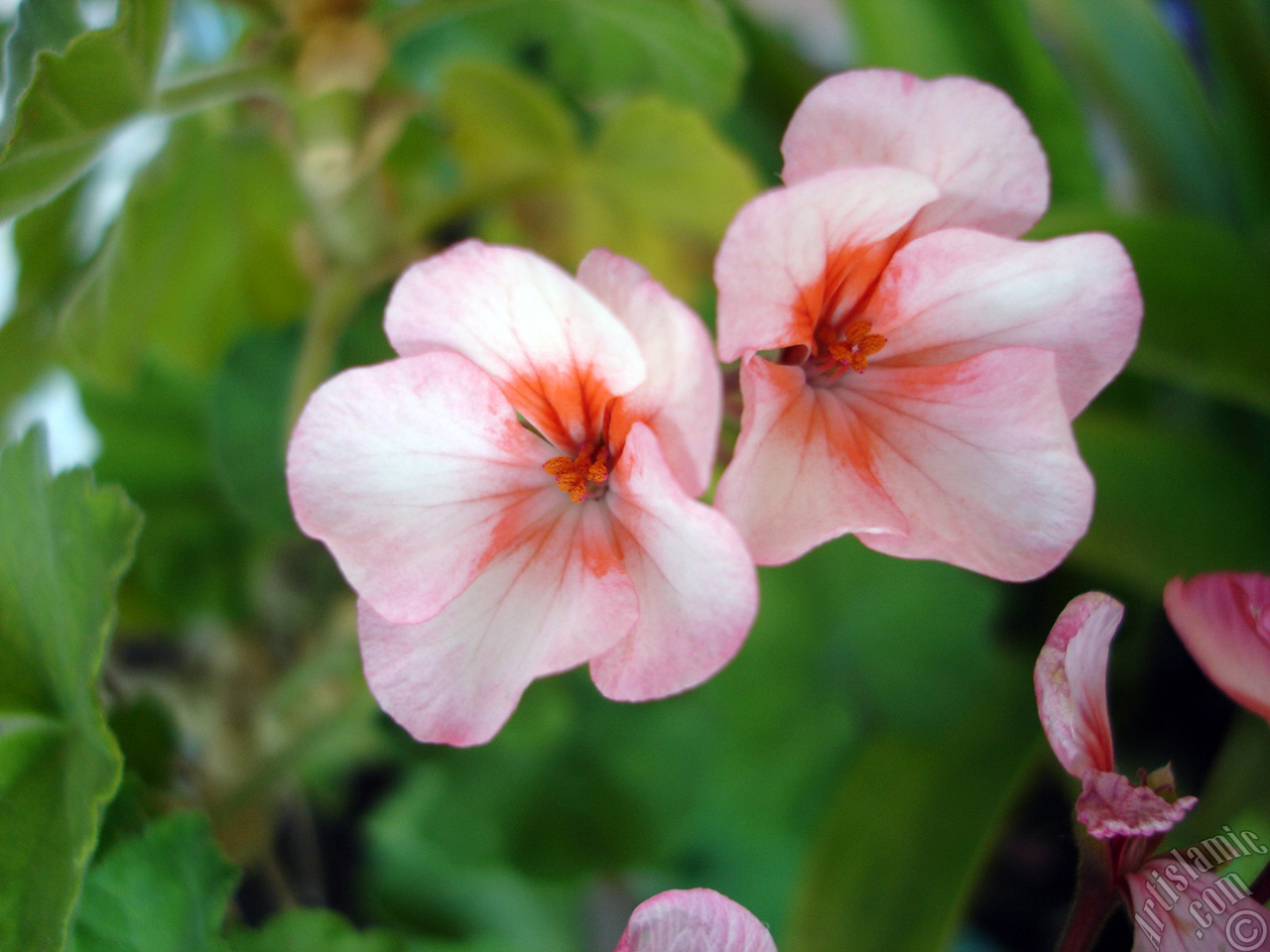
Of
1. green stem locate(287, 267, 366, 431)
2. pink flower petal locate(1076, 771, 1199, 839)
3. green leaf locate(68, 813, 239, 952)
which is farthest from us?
green stem locate(287, 267, 366, 431)

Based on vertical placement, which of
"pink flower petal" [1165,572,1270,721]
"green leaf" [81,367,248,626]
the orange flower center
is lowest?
"green leaf" [81,367,248,626]

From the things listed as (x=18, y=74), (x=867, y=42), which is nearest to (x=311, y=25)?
(x=18, y=74)

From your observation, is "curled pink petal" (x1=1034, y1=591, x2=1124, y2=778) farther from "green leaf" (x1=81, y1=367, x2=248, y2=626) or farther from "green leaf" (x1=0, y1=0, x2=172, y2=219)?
"green leaf" (x1=81, y1=367, x2=248, y2=626)

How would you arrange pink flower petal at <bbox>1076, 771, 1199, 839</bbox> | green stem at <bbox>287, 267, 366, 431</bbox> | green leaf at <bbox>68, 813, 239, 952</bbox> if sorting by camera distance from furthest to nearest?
green stem at <bbox>287, 267, 366, 431</bbox>, green leaf at <bbox>68, 813, 239, 952</bbox>, pink flower petal at <bbox>1076, 771, 1199, 839</bbox>

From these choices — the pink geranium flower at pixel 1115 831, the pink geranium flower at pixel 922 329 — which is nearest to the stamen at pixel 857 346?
the pink geranium flower at pixel 922 329

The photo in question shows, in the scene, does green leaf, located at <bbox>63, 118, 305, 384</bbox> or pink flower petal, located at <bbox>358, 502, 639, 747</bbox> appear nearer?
pink flower petal, located at <bbox>358, 502, 639, 747</bbox>

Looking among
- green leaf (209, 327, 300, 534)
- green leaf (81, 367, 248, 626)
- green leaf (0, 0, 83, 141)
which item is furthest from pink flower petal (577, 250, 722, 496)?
green leaf (81, 367, 248, 626)

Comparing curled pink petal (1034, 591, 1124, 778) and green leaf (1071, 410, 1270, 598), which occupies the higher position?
curled pink petal (1034, 591, 1124, 778)
